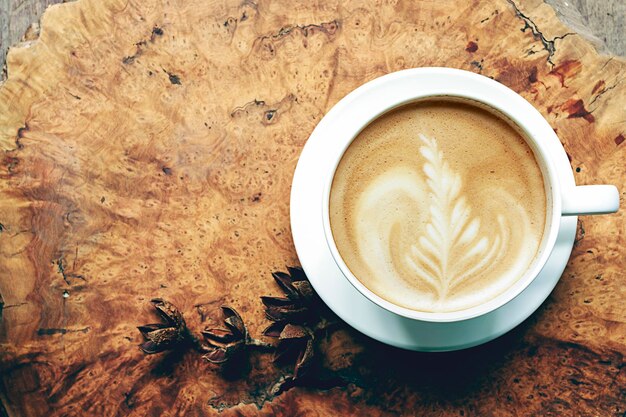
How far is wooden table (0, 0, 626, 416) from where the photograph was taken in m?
1.28

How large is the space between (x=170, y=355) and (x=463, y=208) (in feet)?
2.37

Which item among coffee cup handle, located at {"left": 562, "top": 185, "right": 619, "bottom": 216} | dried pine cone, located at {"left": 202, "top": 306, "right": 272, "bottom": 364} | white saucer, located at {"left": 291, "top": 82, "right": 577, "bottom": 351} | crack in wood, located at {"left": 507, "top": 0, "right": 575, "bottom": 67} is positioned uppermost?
crack in wood, located at {"left": 507, "top": 0, "right": 575, "bottom": 67}

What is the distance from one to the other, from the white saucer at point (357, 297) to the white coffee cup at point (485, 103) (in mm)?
58

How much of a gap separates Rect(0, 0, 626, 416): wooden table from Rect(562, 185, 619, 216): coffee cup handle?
0.73 ft

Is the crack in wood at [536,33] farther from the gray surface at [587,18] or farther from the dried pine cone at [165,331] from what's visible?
the dried pine cone at [165,331]

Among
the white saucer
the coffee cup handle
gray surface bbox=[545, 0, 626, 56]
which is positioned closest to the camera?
the coffee cup handle

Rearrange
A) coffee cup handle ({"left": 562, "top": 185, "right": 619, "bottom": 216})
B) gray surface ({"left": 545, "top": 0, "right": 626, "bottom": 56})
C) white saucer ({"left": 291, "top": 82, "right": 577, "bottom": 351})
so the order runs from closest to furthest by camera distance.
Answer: coffee cup handle ({"left": 562, "top": 185, "right": 619, "bottom": 216})
white saucer ({"left": 291, "top": 82, "right": 577, "bottom": 351})
gray surface ({"left": 545, "top": 0, "right": 626, "bottom": 56})

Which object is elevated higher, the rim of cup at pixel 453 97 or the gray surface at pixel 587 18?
the gray surface at pixel 587 18

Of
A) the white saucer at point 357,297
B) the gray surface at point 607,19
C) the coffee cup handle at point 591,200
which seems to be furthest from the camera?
the gray surface at point 607,19

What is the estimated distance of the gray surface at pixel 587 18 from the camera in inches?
65.9

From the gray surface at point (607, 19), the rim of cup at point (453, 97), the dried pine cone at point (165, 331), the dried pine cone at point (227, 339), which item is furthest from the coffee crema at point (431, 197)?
the gray surface at point (607, 19)

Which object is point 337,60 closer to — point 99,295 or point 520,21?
point 520,21

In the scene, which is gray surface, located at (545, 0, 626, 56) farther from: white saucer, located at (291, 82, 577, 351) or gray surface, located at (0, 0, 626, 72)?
white saucer, located at (291, 82, 577, 351)

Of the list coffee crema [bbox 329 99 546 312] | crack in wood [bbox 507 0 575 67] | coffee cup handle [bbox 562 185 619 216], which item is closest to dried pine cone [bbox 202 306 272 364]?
coffee crema [bbox 329 99 546 312]
